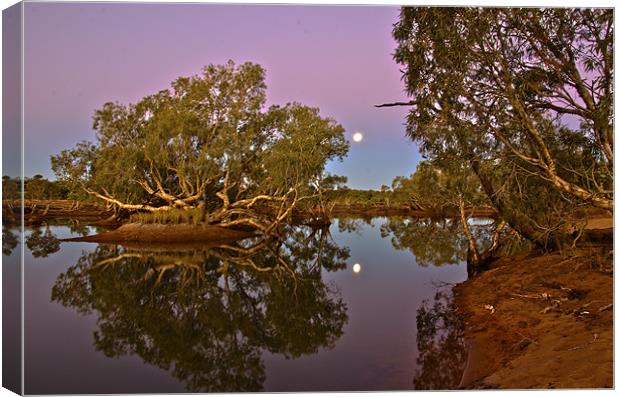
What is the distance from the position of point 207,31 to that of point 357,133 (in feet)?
8.31

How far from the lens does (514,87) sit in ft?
22.3

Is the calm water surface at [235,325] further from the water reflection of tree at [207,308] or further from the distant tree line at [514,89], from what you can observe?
the distant tree line at [514,89]

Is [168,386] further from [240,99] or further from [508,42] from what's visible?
[240,99]

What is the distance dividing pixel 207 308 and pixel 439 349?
4.28 metres

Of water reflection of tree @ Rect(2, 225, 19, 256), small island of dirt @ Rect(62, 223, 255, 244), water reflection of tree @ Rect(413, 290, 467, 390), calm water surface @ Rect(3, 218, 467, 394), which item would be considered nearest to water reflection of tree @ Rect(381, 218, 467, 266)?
calm water surface @ Rect(3, 218, 467, 394)

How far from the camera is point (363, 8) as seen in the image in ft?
18.1

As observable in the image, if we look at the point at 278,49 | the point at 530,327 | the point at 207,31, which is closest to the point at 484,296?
the point at 530,327

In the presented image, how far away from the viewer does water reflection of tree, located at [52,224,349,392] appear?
19.9 feet

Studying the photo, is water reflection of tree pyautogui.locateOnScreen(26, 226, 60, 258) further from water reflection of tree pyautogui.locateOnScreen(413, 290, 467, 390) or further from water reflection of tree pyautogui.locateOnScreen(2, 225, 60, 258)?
water reflection of tree pyautogui.locateOnScreen(413, 290, 467, 390)

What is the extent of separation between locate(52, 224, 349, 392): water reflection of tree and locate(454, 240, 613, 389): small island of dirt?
2104 mm

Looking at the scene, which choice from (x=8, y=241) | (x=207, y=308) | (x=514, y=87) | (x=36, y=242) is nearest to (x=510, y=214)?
(x=514, y=87)

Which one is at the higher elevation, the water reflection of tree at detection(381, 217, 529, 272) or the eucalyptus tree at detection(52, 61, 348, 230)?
the eucalyptus tree at detection(52, 61, 348, 230)

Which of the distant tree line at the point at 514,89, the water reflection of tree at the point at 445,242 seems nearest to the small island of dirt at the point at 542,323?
the distant tree line at the point at 514,89

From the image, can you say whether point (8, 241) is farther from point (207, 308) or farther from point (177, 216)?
point (177, 216)
